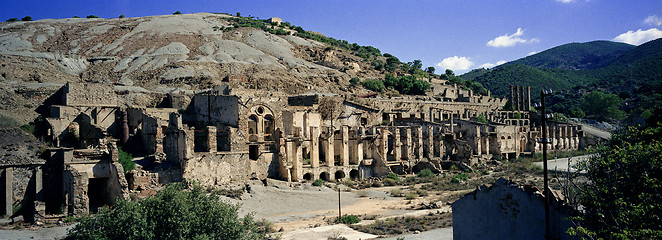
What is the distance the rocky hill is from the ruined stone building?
5.07 meters

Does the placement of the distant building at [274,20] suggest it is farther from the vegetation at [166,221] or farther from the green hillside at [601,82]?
the vegetation at [166,221]

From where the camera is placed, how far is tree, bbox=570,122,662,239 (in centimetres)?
1132

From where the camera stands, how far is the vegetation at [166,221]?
15.0m

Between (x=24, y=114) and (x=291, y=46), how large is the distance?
55.9 m

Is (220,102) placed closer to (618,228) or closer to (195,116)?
(195,116)

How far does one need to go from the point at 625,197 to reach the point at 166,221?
44.4ft

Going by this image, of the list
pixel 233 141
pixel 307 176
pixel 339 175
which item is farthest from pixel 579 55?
pixel 233 141

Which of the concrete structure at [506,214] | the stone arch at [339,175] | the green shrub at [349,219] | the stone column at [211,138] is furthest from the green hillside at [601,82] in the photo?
the concrete structure at [506,214]

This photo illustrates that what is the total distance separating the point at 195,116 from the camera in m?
40.5

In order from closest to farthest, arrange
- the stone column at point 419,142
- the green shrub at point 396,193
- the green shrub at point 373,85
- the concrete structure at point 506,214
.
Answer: the concrete structure at point 506,214, the green shrub at point 396,193, the stone column at point 419,142, the green shrub at point 373,85

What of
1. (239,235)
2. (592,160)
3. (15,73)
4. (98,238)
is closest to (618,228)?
(592,160)

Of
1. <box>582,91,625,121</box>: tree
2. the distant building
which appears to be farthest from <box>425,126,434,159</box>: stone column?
the distant building

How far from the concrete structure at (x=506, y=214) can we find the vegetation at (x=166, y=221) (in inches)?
276

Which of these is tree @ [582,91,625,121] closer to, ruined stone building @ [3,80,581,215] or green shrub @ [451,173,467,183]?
ruined stone building @ [3,80,581,215]
